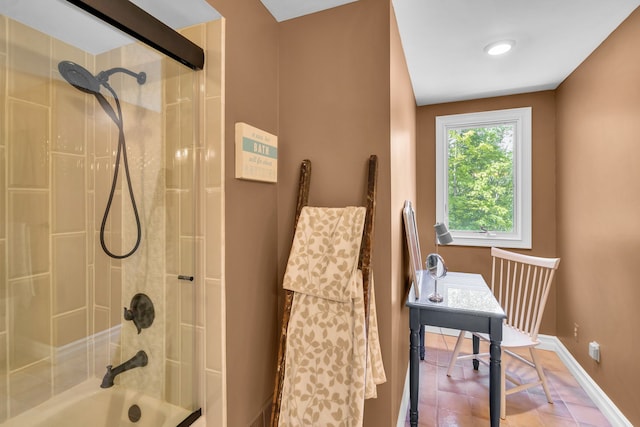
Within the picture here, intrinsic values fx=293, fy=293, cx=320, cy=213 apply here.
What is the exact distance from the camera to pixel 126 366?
4.17 feet

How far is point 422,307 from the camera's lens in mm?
1689

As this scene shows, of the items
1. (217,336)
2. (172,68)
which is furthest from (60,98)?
(217,336)

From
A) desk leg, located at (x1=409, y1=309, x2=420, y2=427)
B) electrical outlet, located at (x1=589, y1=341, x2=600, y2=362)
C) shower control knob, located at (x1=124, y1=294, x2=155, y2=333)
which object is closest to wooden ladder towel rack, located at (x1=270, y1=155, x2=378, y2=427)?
desk leg, located at (x1=409, y1=309, x2=420, y2=427)

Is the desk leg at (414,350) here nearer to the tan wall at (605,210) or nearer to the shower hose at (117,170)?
the tan wall at (605,210)

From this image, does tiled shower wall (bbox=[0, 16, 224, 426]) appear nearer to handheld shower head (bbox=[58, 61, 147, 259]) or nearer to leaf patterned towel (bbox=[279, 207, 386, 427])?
handheld shower head (bbox=[58, 61, 147, 259])

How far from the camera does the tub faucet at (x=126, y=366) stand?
125cm

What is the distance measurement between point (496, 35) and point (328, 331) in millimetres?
2111

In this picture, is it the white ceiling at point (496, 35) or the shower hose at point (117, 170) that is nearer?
the shower hose at point (117, 170)

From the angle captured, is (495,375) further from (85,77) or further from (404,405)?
(85,77)

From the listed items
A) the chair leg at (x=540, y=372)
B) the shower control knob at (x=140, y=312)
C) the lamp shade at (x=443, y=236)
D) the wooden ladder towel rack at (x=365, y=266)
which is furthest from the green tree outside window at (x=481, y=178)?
the shower control knob at (x=140, y=312)

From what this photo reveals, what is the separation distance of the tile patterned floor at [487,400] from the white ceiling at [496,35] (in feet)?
7.23

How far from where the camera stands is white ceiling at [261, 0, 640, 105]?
161cm

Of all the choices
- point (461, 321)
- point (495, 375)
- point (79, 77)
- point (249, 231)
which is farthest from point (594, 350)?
point (79, 77)

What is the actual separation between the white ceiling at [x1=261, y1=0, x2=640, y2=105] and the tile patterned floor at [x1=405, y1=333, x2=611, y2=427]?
220 centimetres
